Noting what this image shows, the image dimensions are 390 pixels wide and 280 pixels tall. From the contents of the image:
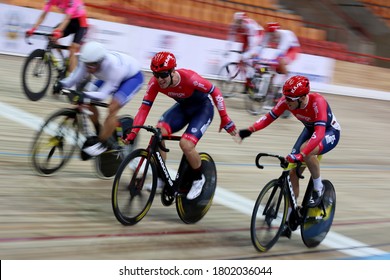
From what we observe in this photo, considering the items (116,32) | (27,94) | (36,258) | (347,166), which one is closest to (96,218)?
(36,258)

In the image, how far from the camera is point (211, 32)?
13.9 meters

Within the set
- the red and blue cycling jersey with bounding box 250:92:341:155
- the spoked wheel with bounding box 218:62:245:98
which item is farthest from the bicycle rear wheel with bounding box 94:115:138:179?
the spoked wheel with bounding box 218:62:245:98

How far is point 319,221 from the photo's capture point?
16.4ft

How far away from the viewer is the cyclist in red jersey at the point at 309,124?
4.45 m

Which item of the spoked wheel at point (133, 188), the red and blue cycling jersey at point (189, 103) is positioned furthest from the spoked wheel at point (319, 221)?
the spoked wheel at point (133, 188)

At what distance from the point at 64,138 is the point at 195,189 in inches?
48.9

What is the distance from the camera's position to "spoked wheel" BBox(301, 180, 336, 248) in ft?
16.1

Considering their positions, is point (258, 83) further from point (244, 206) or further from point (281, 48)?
point (244, 206)

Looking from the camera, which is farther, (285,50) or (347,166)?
(285,50)

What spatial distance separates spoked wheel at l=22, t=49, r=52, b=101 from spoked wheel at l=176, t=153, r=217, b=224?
353 centimetres

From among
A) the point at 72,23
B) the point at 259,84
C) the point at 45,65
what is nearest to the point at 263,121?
the point at 45,65
